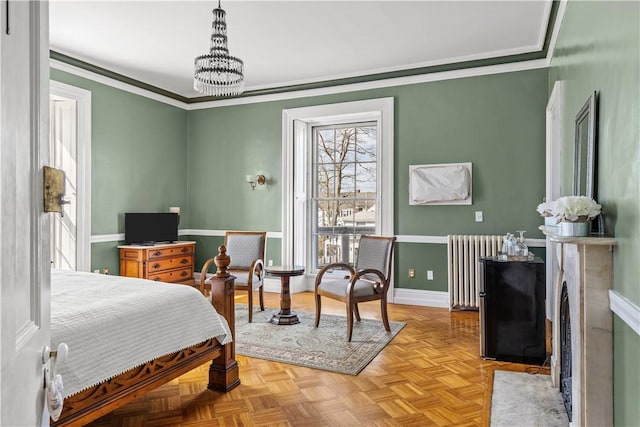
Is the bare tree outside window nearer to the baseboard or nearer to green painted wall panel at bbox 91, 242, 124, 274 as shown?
the baseboard

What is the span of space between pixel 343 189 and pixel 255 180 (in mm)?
1268

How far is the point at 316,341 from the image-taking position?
3793mm

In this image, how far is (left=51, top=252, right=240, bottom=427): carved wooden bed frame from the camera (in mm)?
1860

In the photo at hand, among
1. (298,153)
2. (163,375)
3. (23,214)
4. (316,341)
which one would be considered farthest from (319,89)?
(23,214)

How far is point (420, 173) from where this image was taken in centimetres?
521

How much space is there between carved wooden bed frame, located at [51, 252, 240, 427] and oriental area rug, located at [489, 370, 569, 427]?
5.28 feet

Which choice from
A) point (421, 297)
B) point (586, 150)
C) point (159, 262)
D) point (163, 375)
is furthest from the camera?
point (159, 262)

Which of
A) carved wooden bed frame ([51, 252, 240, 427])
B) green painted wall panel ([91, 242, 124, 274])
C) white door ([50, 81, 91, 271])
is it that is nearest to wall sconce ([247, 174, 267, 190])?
green painted wall panel ([91, 242, 124, 274])

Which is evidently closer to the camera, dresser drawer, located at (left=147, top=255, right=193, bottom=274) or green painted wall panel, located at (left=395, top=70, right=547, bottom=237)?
green painted wall panel, located at (left=395, top=70, right=547, bottom=237)

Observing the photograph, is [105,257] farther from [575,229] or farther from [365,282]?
[575,229]

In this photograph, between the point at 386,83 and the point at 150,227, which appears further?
the point at 150,227

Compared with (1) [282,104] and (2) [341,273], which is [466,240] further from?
(1) [282,104]

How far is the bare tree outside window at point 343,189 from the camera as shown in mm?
5844

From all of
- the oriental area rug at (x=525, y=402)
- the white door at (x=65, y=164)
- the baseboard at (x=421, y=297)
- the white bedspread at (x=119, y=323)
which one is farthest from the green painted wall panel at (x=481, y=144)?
the white door at (x=65, y=164)
